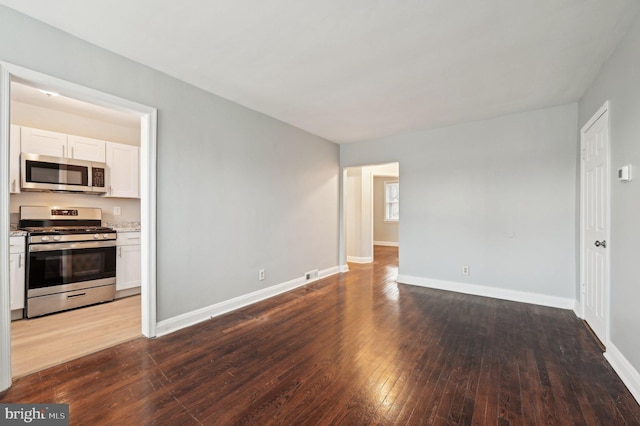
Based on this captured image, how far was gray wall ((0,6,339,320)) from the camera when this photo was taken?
89.6 inches

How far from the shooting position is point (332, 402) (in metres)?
1.84

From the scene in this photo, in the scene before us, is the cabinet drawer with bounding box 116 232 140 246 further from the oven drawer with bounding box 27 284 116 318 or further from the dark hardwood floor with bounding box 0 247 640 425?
the dark hardwood floor with bounding box 0 247 640 425

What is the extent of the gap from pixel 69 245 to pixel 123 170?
133 cm

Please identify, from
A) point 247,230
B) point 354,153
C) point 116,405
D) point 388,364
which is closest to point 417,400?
point 388,364

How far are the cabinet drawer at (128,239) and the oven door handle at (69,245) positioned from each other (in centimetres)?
10

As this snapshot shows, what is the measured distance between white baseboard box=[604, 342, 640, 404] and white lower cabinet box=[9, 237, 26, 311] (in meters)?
5.68

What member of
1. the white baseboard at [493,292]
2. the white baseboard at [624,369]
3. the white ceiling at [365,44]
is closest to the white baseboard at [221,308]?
the white baseboard at [493,292]

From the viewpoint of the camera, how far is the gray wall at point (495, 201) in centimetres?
364

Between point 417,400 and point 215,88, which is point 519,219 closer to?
point 417,400

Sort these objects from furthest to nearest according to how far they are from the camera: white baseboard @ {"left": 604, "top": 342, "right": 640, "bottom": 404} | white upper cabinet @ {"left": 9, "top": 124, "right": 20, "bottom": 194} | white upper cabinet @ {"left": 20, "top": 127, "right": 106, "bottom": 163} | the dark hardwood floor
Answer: white upper cabinet @ {"left": 20, "top": 127, "right": 106, "bottom": 163} → white upper cabinet @ {"left": 9, "top": 124, "right": 20, "bottom": 194} → white baseboard @ {"left": 604, "top": 342, "right": 640, "bottom": 404} → the dark hardwood floor

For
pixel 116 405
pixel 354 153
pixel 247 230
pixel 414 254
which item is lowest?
pixel 116 405

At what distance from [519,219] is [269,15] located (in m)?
4.03

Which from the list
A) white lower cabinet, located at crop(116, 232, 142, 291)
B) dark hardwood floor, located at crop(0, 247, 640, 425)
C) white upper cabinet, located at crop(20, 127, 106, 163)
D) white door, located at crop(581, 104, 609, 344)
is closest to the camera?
dark hardwood floor, located at crop(0, 247, 640, 425)

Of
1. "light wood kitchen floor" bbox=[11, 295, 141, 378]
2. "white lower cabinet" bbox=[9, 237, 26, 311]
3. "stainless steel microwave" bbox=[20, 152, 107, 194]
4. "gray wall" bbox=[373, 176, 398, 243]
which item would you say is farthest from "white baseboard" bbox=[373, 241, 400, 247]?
"white lower cabinet" bbox=[9, 237, 26, 311]
